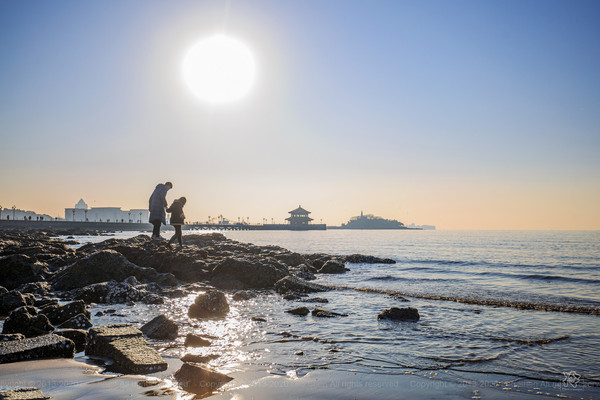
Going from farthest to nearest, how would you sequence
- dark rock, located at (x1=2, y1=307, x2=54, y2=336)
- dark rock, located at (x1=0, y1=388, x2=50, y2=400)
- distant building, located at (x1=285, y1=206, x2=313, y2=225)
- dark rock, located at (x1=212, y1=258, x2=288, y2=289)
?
distant building, located at (x1=285, y1=206, x2=313, y2=225) → dark rock, located at (x1=212, y1=258, x2=288, y2=289) → dark rock, located at (x1=2, y1=307, x2=54, y2=336) → dark rock, located at (x1=0, y1=388, x2=50, y2=400)

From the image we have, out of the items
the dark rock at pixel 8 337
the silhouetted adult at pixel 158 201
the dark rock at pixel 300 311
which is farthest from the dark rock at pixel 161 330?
the silhouetted adult at pixel 158 201

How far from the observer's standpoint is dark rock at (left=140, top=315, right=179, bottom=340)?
19.5 feet

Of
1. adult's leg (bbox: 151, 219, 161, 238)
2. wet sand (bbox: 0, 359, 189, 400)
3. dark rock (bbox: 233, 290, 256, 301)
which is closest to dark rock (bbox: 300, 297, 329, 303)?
dark rock (bbox: 233, 290, 256, 301)

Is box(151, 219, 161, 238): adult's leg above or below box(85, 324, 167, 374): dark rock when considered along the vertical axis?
above

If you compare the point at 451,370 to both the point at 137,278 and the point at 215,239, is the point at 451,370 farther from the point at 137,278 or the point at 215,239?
the point at 215,239

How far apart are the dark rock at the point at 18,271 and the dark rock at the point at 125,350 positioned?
772 centimetres

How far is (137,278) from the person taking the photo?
11.3 meters

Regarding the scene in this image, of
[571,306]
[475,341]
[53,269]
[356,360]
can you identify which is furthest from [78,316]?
[571,306]

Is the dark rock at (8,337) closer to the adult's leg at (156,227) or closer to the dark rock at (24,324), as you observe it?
the dark rock at (24,324)

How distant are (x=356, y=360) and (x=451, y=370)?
1191mm

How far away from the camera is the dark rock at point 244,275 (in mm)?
12148

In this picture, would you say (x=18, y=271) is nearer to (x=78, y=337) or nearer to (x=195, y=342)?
(x=78, y=337)

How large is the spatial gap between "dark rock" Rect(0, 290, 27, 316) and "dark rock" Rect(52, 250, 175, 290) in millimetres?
2793

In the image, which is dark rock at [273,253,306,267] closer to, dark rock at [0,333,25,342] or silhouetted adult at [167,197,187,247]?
silhouetted adult at [167,197,187,247]
